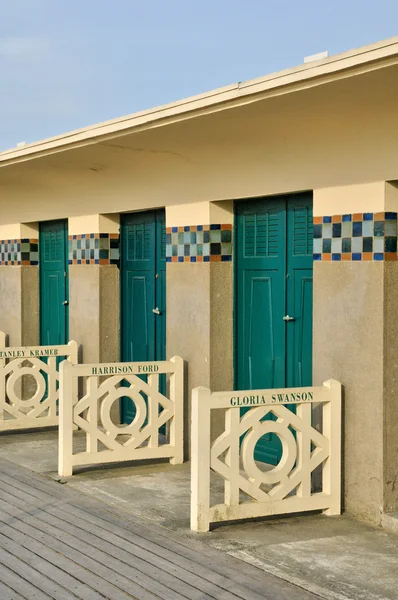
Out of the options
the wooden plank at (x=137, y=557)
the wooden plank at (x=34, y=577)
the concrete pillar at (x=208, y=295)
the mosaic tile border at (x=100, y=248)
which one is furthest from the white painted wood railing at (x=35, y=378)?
the wooden plank at (x=34, y=577)

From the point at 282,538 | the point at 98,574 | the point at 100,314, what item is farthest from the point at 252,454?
the point at 100,314

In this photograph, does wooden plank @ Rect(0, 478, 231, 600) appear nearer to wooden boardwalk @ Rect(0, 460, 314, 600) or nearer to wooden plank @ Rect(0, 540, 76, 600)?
wooden boardwalk @ Rect(0, 460, 314, 600)

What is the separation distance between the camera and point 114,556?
19.3 ft

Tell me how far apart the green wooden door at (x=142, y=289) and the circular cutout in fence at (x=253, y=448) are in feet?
11.3

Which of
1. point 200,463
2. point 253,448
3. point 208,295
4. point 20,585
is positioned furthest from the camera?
point 208,295

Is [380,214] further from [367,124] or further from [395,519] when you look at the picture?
[395,519]

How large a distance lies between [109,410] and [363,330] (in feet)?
8.23

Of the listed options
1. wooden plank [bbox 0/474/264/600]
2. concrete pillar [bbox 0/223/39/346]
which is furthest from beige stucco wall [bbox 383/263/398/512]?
concrete pillar [bbox 0/223/39/346]

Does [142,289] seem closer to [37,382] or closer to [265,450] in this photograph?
[37,382]

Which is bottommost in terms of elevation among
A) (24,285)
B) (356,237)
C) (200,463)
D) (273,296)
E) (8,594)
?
(8,594)

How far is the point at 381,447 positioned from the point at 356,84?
250 centimetres

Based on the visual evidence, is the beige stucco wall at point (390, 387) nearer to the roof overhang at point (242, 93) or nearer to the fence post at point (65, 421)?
the roof overhang at point (242, 93)

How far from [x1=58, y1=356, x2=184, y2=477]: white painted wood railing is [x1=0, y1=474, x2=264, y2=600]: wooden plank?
3.66 feet

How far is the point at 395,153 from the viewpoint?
6.59 metres
